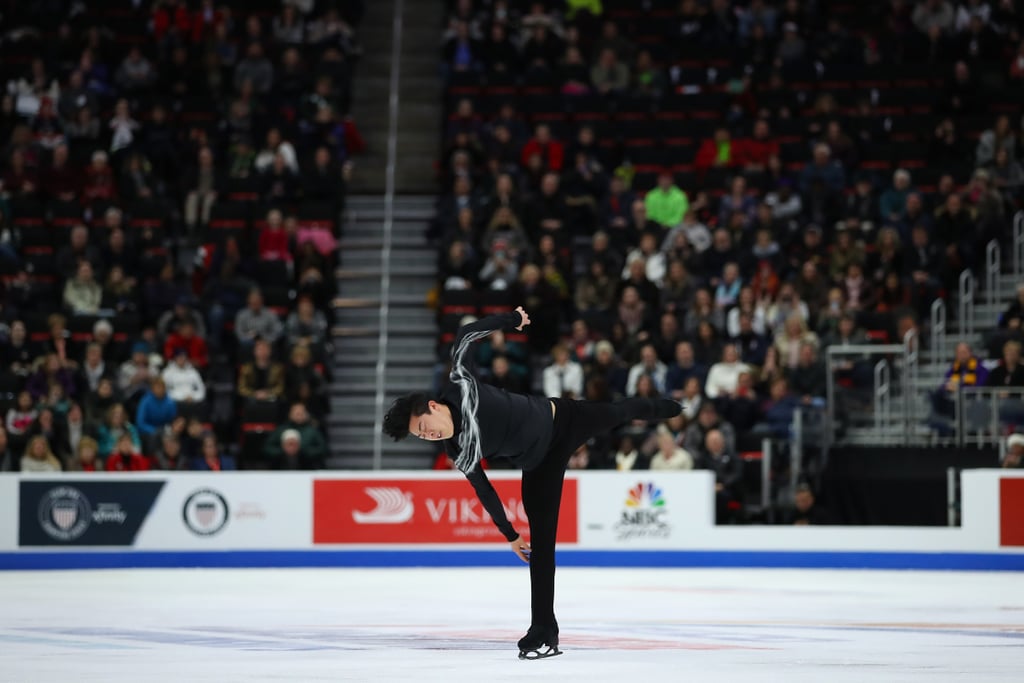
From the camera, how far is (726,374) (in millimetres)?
18641

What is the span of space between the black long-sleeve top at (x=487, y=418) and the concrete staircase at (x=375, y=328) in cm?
1215

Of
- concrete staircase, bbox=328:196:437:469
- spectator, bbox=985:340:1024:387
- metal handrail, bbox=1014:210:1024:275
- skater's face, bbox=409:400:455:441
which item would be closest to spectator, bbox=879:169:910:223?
metal handrail, bbox=1014:210:1024:275

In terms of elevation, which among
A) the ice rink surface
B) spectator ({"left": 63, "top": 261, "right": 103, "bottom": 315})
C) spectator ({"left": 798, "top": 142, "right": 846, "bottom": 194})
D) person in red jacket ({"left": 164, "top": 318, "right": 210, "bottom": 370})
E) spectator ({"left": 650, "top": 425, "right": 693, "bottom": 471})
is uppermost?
spectator ({"left": 798, "top": 142, "right": 846, "bottom": 194})

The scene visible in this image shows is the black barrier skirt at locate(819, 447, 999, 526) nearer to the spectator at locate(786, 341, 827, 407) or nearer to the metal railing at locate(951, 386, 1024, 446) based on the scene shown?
the metal railing at locate(951, 386, 1024, 446)

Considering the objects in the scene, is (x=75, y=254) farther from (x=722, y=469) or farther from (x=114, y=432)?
(x=722, y=469)

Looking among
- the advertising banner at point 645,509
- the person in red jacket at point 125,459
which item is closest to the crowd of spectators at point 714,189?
the advertising banner at point 645,509

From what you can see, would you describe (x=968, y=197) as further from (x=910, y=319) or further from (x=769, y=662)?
(x=769, y=662)

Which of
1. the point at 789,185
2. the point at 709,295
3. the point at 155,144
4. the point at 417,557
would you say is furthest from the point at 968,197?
the point at 155,144

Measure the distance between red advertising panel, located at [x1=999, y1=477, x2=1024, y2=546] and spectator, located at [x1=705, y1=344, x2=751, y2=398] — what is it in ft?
11.9

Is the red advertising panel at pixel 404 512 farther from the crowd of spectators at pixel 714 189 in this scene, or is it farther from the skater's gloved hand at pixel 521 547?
the skater's gloved hand at pixel 521 547

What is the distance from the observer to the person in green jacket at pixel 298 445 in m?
18.1

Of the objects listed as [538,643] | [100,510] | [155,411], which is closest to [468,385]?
[538,643]

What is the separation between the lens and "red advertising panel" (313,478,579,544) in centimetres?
1697

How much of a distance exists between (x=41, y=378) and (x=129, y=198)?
4.27 m
